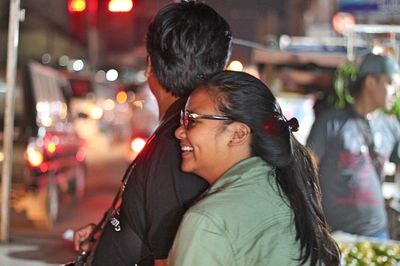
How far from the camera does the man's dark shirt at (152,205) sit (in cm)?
250

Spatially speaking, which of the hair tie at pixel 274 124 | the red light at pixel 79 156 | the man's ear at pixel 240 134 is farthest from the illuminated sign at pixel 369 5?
the man's ear at pixel 240 134

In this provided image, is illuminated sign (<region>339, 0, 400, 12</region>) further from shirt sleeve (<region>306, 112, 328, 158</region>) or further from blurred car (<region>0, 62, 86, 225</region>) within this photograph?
blurred car (<region>0, 62, 86, 225</region>)

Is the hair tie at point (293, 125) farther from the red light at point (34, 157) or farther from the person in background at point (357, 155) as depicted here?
the red light at point (34, 157)

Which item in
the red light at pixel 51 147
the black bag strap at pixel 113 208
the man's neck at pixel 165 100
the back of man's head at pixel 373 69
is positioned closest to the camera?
the black bag strap at pixel 113 208

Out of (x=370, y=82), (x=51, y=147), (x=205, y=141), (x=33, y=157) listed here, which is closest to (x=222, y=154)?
(x=205, y=141)

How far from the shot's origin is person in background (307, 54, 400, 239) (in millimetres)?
5320

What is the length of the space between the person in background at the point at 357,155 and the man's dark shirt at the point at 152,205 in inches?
114

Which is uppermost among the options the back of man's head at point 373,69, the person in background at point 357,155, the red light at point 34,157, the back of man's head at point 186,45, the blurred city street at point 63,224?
the back of man's head at point 186,45

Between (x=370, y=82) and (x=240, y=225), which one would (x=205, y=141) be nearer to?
(x=240, y=225)

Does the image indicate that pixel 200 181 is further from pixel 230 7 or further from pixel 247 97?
pixel 230 7

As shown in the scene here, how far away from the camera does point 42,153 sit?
937 centimetres

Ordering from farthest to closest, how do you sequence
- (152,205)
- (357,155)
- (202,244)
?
1. (357,155)
2. (152,205)
3. (202,244)

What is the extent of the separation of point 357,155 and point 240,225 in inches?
140

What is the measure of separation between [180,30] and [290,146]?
76 cm
